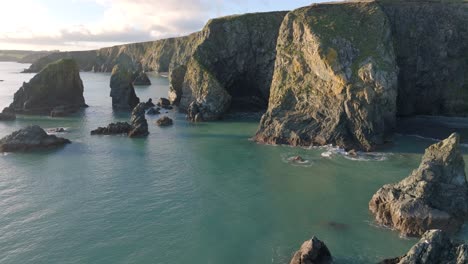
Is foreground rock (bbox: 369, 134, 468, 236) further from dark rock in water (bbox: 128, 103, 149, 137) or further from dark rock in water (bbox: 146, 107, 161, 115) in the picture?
dark rock in water (bbox: 146, 107, 161, 115)

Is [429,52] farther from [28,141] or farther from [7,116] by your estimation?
[7,116]

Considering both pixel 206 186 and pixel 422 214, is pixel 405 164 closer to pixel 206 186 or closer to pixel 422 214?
pixel 422 214

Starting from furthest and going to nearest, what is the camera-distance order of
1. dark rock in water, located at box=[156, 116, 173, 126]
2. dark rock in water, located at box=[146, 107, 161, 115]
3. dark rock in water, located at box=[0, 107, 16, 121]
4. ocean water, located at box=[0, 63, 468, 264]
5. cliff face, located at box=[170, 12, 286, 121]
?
1. dark rock in water, located at box=[146, 107, 161, 115]
2. cliff face, located at box=[170, 12, 286, 121]
3. dark rock in water, located at box=[0, 107, 16, 121]
4. dark rock in water, located at box=[156, 116, 173, 126]
5. ocean water, located at box=[0, 63, 468, 264]

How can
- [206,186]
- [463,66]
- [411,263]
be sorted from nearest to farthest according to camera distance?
[411,263] → [206,186] → [463,66]

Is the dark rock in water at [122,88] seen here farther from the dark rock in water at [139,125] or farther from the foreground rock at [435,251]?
the foreground rock at [435,251]

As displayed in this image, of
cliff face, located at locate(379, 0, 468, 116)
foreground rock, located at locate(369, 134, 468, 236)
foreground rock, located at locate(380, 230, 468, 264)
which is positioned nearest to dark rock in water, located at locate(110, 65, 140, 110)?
cliff face, located at locate(379, 0, 468, 116)

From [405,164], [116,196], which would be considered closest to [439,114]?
[405,164]
